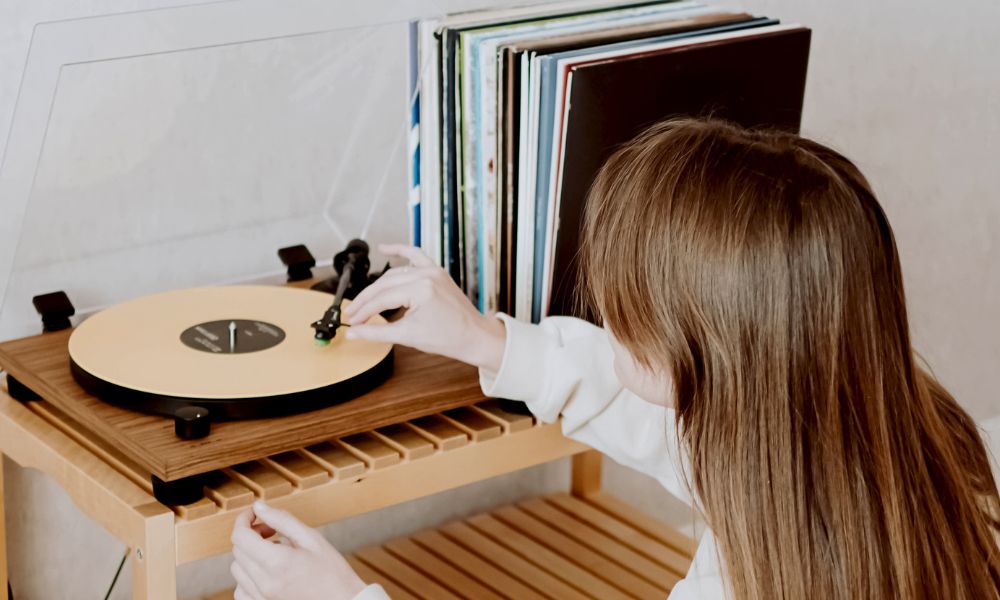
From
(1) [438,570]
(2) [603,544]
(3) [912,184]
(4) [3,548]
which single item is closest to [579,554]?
(2) [603,544]

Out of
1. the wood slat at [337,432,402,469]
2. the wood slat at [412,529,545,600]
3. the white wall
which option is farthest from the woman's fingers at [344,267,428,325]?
the wood slat at [412,529,545,600]

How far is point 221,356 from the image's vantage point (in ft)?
3.69

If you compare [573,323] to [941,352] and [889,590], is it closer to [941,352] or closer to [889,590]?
[889,590]

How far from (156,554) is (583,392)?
0.41 m

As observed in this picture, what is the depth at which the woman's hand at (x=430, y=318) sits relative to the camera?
44.9 inches

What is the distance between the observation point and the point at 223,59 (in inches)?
48.8

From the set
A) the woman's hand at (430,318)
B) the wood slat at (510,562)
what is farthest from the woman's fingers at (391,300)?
the wood slat at (510,562)

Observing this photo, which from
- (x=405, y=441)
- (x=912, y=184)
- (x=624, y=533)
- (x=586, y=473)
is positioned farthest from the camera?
(x=912, y=184)

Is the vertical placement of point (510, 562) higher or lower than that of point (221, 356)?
lower

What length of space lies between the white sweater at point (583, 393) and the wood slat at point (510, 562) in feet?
0.92

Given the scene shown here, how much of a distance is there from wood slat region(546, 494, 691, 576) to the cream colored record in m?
0.54

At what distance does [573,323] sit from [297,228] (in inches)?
14.2

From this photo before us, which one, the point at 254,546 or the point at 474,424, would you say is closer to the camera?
the point at 254,546

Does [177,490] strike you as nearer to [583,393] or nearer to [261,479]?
[261,479]
